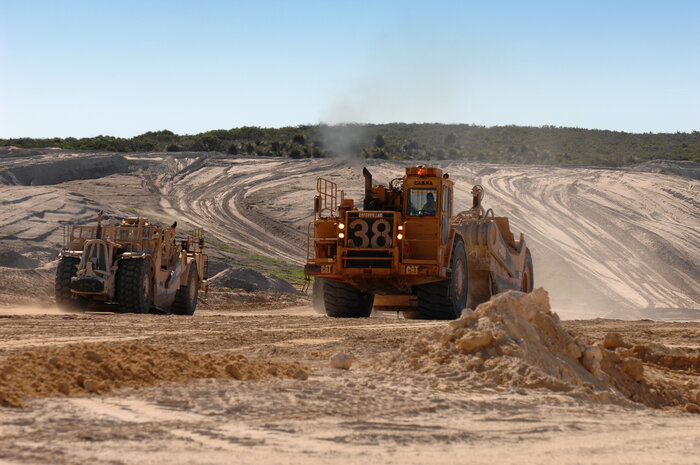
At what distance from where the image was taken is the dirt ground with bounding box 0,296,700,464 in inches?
246

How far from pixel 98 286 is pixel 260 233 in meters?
25.4

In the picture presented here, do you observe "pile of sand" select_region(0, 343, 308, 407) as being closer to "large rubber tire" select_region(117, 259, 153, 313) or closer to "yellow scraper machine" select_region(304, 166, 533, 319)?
"yellow scraper machine" select_region(304, 166, 533, 319)

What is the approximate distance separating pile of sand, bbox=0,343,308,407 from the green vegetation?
58.6m

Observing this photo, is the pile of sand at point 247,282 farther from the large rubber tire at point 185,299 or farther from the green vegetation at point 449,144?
the green vegetation at point 449,144

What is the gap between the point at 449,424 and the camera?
740 centimetres

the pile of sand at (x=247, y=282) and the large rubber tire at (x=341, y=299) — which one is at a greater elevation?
the large rubber tire at (x=341, y=299)

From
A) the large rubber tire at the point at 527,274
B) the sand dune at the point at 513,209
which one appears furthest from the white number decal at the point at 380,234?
the sand dune at the point at 513,209

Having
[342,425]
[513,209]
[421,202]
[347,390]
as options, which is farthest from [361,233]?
[513,209]

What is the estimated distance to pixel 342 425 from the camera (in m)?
7.16

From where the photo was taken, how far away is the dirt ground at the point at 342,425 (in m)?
6.25

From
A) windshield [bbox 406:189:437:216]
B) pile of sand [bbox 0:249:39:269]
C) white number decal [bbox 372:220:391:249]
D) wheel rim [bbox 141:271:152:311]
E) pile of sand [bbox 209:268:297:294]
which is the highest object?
windshield [bbox 406:189:437:216]

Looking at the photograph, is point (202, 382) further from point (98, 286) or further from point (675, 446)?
point (98, 286)

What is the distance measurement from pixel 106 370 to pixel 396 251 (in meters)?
10.4

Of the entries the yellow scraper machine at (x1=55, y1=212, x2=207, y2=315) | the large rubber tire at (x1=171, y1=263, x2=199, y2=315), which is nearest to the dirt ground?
the yellow scraper machine at (x1=55, y1=212, x2=207, y2=315)
